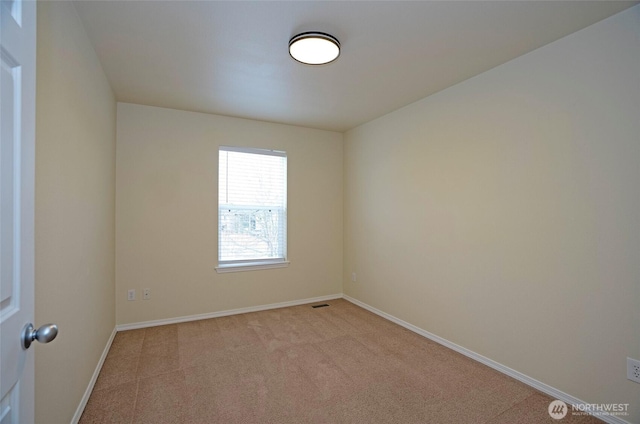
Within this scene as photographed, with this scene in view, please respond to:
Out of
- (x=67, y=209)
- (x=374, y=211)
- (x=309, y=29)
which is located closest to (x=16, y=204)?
(x=67, y=209)

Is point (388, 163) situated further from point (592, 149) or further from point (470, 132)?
point (592, 149)

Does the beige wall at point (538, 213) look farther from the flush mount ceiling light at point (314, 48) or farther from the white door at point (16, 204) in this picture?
the white door at point (16, 204)

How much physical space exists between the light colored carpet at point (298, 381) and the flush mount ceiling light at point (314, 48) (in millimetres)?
2454

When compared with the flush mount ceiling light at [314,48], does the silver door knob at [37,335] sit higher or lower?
lower

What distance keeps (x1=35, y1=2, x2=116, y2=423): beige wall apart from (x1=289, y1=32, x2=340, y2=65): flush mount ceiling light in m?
1.33

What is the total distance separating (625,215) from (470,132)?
1.29 metres

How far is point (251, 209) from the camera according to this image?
4125mm

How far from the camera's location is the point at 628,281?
1879 mm

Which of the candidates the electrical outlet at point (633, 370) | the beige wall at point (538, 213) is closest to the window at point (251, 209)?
the beige wall at point (538, 213)

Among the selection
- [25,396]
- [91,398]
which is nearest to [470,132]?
[25,396]

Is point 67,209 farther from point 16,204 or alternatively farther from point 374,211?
point 374,211
